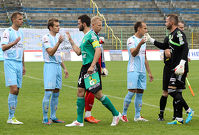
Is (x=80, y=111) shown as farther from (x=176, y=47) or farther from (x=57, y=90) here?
(x=176, y=47)

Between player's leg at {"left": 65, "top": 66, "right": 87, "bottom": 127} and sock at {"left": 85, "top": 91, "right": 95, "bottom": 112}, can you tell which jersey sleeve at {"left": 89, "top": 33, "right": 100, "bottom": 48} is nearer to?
player's leg at {"left": 65, "top": 66, "right": 87, "bottom": 127}

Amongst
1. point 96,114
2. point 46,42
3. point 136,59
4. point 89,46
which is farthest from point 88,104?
point 46,42

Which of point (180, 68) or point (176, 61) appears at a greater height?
point (176, 61)

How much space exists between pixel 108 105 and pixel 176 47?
1.78m

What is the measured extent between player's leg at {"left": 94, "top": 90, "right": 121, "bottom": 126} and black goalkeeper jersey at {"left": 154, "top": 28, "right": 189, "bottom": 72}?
1.49 m

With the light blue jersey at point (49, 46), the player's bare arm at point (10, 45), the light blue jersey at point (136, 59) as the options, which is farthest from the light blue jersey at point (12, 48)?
the light blue jersey at point (136, 59)

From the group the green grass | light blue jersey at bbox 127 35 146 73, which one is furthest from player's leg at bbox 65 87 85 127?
light blue jersey at bbox 127 35 146 73

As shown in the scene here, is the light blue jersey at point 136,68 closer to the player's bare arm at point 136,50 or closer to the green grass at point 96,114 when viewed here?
the player's bare arm at point 136,50

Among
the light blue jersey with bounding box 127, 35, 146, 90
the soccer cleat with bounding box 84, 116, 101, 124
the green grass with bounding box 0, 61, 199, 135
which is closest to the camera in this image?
the green grass with bounding box 0, 61, 199, 135

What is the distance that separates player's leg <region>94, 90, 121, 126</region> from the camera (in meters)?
8.32

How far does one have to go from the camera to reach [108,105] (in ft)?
27.5

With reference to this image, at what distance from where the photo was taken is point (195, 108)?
35.6 feet

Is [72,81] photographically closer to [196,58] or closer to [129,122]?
[129,122]

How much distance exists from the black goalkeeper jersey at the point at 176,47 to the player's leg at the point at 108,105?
1486 mm
